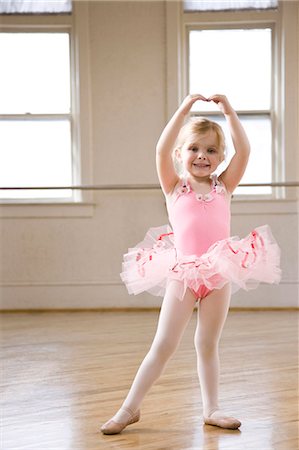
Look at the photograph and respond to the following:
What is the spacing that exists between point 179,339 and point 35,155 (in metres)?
3.52

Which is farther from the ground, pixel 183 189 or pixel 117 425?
pixel 183 189

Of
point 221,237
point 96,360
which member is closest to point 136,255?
point 221,237

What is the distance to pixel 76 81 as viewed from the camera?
5336 millimetres

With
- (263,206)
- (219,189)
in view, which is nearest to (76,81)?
(263,206)

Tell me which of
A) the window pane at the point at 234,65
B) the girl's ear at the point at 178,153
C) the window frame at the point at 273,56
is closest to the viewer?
the girl's ear at the point at 178,153

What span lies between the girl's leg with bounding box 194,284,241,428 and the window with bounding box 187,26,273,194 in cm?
326

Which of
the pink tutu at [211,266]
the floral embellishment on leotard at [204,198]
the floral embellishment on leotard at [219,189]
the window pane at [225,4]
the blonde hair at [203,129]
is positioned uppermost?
the window pane at [225,4]

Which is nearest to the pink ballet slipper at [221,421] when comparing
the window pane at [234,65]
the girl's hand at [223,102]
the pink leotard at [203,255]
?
the pink leotard at [203,255]

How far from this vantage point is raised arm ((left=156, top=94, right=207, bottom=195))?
226 centimetres

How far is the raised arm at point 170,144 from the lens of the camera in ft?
7.41

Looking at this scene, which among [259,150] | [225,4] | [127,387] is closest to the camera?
[127,387]

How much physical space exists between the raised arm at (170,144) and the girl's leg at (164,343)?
0.31 metres

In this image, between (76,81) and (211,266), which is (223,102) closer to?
(211,266)

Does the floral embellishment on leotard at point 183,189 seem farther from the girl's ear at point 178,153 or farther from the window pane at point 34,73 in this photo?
the window pane at point 34,73
